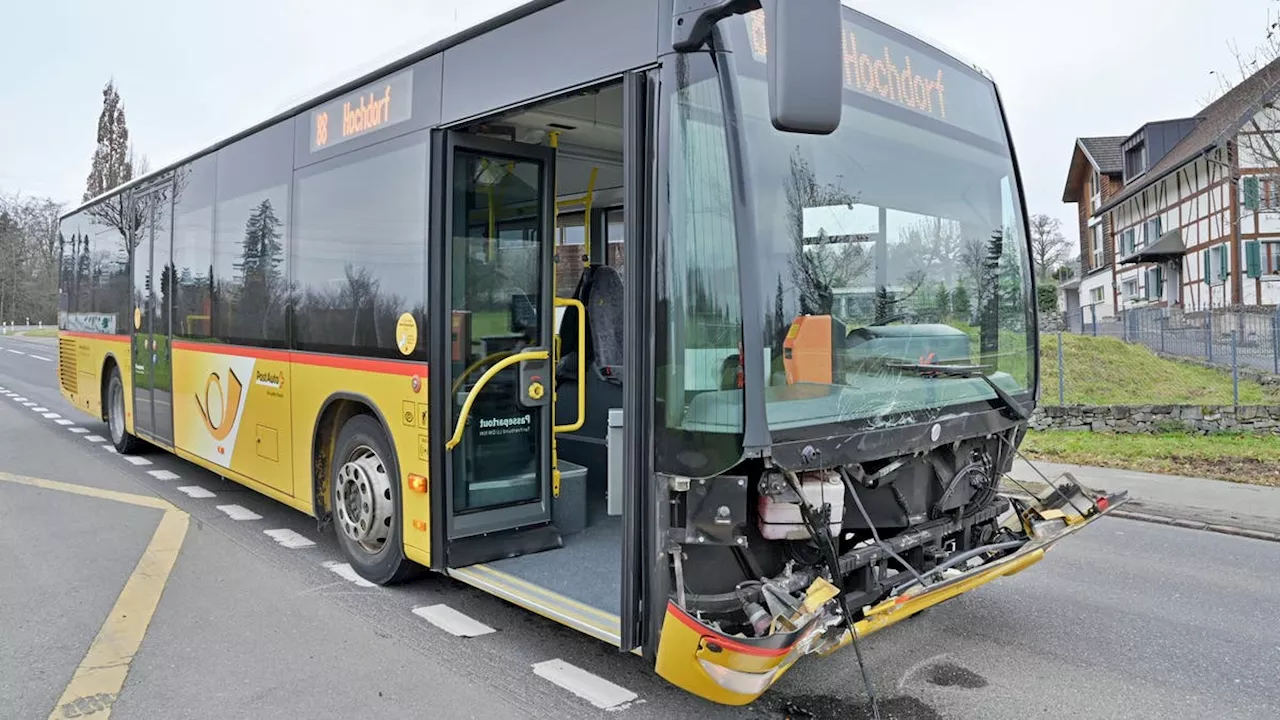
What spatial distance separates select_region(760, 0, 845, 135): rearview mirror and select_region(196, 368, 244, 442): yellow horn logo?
5276 mm

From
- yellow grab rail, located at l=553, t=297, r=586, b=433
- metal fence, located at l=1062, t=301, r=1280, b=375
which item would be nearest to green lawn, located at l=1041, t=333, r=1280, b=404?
metal fence, located at l=1062, t=301, r=1280, b=375

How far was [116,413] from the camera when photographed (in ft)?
33.3

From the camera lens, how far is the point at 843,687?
12.7 feet

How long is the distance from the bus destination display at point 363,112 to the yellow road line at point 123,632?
9.28 ft

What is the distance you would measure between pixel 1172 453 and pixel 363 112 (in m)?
9.95

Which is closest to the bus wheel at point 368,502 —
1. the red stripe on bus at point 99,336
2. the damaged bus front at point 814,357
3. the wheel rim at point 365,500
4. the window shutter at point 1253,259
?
the wheel rim at point 365,500

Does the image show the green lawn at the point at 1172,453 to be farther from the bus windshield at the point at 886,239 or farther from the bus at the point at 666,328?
the bus windshield at the point at 886,239

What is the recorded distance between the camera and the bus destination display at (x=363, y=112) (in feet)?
16.0

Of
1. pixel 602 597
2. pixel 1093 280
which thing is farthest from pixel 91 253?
pixel 1093 280

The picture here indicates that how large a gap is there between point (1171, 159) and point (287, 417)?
38393 mm

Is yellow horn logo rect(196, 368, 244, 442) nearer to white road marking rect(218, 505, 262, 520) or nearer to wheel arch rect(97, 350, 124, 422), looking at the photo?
white road marking rect(218, 505, 262, 520)

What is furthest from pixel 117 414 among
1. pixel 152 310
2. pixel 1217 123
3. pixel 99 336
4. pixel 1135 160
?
pixel 1135 160

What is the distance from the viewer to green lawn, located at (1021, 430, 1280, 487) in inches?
383

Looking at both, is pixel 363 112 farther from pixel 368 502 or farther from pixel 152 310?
pixel 152 310
